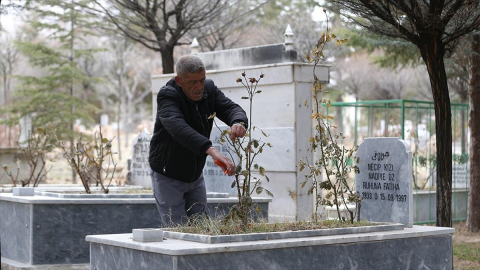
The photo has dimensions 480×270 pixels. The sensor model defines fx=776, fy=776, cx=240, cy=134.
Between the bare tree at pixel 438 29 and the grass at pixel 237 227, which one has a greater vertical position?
the bare tree at pixel 438 29

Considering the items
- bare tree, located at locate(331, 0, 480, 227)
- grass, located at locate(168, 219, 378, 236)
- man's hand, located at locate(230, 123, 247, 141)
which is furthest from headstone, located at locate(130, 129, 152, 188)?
man's hand, located at locate(230, 123, 247, 141)

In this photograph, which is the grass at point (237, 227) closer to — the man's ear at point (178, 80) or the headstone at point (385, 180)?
the headstone at point (385, 180)

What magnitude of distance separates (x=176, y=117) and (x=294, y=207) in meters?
5.01

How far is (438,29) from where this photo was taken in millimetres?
7531

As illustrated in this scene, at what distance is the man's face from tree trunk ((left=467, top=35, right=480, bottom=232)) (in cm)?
776

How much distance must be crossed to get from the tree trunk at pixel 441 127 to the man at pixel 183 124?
→ 8.67 feet

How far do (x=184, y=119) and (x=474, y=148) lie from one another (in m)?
8.31

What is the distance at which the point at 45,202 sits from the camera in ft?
25.4

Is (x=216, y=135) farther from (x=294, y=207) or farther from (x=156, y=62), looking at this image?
(x=156, y=62)

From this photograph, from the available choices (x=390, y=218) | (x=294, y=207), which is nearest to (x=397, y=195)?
(x=390, y=218)

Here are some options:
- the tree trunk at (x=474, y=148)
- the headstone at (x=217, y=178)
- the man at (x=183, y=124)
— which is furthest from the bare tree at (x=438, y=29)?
the tree trunk at (x=474, y=148)

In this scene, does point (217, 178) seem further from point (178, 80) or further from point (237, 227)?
point (237, 227)

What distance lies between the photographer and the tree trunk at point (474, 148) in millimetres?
12500

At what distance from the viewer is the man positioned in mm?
5648
